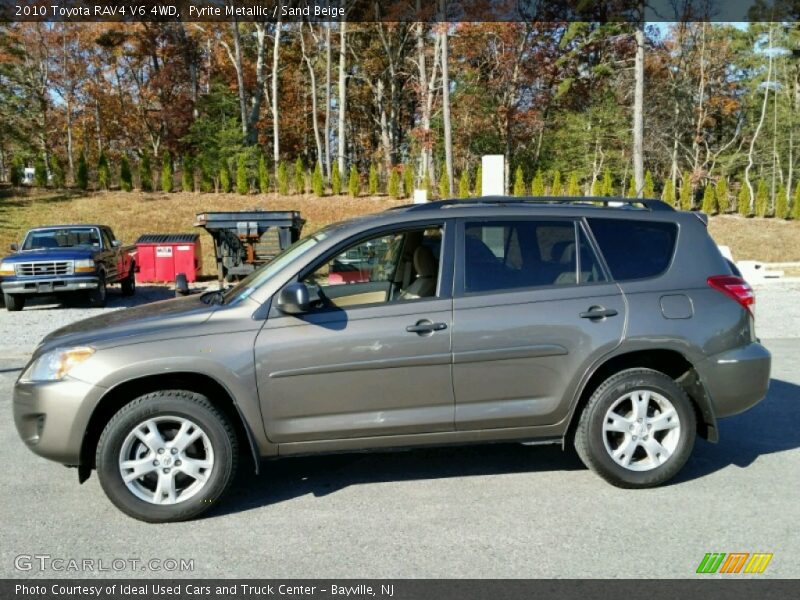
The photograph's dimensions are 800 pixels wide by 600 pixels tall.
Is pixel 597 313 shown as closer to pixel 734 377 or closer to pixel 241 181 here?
pixel 734 377

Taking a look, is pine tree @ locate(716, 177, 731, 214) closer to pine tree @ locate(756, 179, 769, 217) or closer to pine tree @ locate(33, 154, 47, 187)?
pine tree @ locate(756, 179, 769, 217)

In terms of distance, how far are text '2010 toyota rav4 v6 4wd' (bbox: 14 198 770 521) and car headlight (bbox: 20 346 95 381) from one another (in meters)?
0.01

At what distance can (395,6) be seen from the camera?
40500 millimetres

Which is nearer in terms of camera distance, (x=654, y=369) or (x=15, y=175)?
(x=654, y=369)

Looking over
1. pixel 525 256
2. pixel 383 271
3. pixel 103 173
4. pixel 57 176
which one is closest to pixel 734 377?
pixel 525 256

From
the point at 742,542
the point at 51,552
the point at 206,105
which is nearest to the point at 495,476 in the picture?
the point at 742,542

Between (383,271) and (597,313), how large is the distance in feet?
5.53

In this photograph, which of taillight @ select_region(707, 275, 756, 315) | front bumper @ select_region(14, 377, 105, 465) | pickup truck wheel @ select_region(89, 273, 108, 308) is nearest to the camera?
front bumper @ select_region(14, 377, 105, 465)

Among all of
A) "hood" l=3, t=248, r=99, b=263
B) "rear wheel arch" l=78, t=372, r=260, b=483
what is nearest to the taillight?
"rear wheel arch" l=78, t=372, r=260, b=483

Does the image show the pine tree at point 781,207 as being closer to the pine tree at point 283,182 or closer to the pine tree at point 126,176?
the pine tree at point 283,182

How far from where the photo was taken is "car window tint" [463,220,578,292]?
4613 mm

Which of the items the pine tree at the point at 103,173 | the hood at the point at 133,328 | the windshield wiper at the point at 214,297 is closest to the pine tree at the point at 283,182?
the pine tree at the point at 103,173

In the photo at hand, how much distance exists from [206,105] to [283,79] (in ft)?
29.6

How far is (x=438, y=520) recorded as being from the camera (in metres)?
4.16
